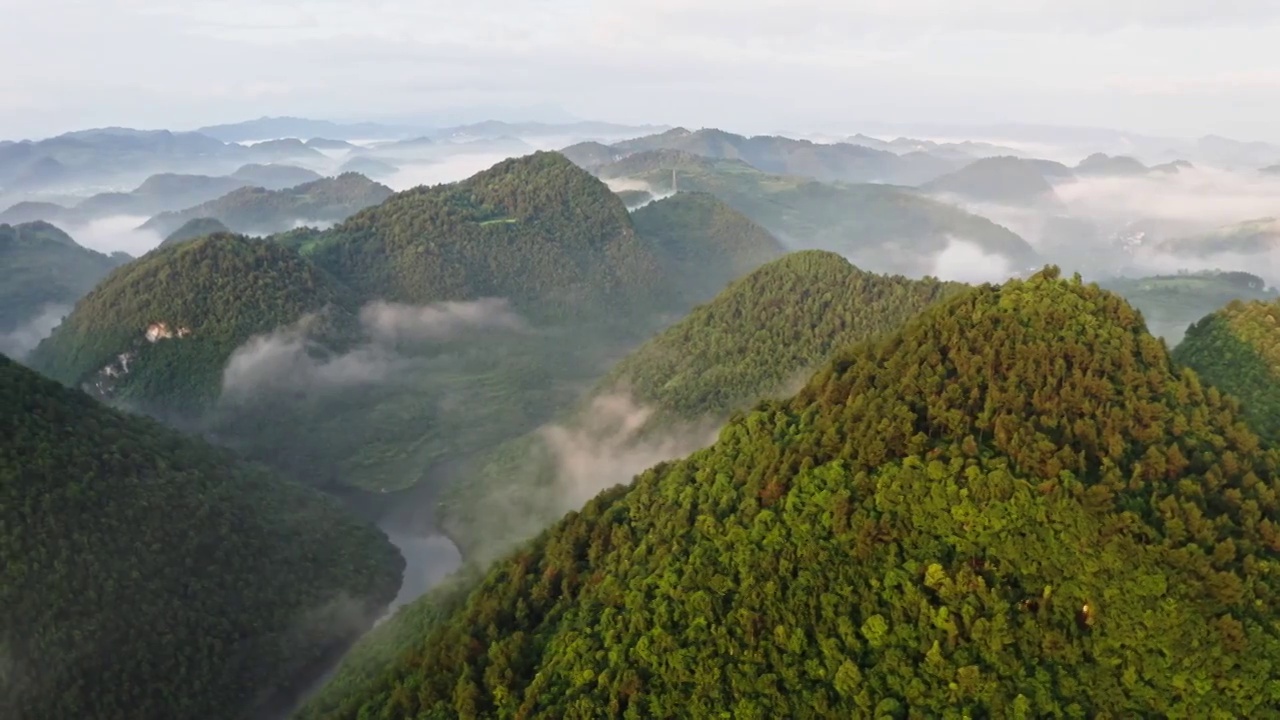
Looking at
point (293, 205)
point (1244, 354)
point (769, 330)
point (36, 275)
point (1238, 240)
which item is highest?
point (1244, 354)

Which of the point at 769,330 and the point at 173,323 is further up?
the point at 769,330

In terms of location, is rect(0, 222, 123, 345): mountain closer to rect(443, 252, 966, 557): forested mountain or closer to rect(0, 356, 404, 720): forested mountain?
rect(0, 356, 404, 720): forested mountain

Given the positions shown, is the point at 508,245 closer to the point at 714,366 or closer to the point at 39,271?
the point at 714,366

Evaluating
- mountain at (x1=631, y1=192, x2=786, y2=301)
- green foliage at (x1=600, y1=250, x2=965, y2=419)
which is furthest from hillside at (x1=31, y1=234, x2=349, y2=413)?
mountain at (x1=631, y1=192, x2=786, y2=301)

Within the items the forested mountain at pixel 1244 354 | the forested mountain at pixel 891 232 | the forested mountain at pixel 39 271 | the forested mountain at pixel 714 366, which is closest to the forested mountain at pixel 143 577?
the forested mountain at pixel 714 366

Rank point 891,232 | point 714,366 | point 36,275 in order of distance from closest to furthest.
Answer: point 714,366 < point 36,275 < point 891,232

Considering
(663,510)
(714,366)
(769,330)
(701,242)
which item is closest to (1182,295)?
(701,242)
